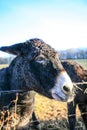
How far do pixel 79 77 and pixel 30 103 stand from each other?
290 cm

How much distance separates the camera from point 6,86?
598 cm

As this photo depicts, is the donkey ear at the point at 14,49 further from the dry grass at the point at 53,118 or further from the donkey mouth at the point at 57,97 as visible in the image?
the dry grass at the point at 53,118

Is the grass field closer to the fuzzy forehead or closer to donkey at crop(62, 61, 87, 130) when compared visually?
donkey at crop(62, 61, 87, 130)

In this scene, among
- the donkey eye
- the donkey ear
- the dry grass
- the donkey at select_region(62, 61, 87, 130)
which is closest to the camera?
the donkey eye

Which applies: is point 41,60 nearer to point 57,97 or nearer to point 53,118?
point 57,97

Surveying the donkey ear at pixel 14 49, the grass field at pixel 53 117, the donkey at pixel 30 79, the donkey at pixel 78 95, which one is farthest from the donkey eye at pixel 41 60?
the grass field at pixel 53 117

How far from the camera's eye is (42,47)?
530 centimetres

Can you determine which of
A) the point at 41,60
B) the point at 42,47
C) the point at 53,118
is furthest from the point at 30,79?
the point at 53,118

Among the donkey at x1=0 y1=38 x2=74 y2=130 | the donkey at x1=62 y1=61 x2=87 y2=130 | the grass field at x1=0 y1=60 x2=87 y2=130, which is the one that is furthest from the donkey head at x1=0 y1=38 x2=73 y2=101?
the grass field at x1=0 y1=60 x2=87 y2=130

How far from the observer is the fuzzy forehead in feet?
16.8

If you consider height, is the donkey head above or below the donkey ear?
below

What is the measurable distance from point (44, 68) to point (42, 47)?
18.6 inches

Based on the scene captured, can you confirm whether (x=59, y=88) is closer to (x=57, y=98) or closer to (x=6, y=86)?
(x=57, y=98)

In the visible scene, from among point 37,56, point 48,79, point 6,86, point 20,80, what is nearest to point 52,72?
point 48,79
